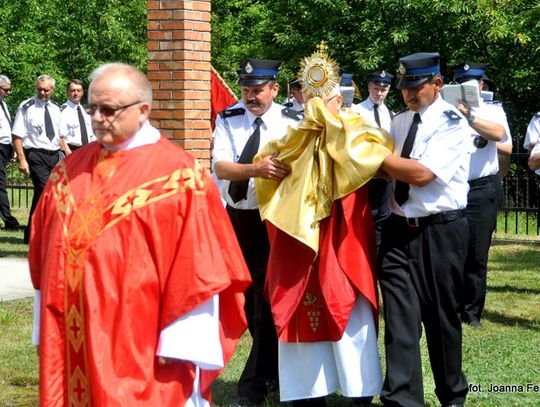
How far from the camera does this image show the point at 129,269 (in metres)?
4.42

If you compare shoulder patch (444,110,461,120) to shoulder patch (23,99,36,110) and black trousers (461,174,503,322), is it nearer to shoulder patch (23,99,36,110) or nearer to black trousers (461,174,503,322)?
black trousers (461,174,503,322)

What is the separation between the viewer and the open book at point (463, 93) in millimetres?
7023

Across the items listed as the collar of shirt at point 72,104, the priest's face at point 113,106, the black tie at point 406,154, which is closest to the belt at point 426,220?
the black tie at point 406,154

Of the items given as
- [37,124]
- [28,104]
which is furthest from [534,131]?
[28,104]

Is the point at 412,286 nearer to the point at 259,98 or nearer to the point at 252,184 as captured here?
the point at 252,184

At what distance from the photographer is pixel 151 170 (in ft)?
14.9

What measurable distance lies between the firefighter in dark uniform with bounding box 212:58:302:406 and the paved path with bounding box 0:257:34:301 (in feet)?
12.1

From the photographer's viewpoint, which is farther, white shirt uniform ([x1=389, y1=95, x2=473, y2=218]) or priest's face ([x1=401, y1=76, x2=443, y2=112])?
priest's face ([x1=401, y1=76, x2=443, y2=112])

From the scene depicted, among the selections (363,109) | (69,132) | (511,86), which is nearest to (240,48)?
(511,86)

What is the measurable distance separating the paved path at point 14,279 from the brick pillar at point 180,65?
6.74 feet

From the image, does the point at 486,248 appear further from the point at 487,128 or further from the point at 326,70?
the point at 326,70

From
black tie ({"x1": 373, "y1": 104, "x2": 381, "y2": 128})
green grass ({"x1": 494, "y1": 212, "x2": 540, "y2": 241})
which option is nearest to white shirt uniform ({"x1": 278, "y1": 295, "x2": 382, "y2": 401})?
black tie ({"x1": 373, "y1": 104, "x2": 381, "y2": 128})

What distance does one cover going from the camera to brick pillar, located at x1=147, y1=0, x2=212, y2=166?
9594 mm

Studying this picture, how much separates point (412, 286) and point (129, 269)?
226cm
